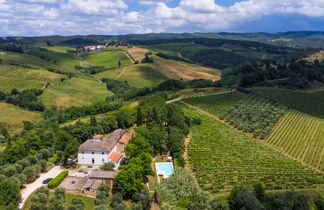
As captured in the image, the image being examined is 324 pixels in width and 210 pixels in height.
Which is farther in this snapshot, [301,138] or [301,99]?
[301,99]

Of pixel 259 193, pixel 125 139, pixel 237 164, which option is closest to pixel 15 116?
A: pixel 125 139

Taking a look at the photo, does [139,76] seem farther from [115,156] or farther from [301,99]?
[115,156]

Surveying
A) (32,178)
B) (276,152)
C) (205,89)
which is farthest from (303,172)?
(205,89)

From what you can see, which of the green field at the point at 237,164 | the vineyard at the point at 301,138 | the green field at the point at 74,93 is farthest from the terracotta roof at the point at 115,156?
the green field at the point at 74,93

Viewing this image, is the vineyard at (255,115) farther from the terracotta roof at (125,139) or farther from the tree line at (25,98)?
the tree line at (25,98)

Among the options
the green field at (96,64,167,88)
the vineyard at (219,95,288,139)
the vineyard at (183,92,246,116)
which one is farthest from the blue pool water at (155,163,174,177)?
the green field at (96,64,167,88)

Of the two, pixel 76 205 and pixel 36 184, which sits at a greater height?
pixel 76 205

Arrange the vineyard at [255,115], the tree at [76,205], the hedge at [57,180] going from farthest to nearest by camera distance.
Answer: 1. the vineyard at [255,115]
2. the hedge at [57,180]
3. the tree at [76,205]

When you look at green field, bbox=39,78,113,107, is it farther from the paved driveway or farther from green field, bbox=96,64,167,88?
the paved driveway
